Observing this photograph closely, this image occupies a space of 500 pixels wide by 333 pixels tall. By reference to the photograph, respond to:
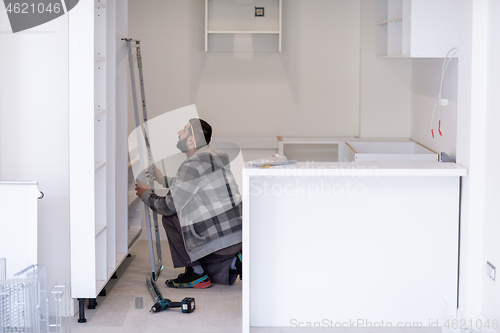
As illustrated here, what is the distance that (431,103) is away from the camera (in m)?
4.30

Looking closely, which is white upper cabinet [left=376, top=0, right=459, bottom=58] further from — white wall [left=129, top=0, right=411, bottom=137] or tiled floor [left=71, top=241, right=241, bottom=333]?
tiled floor [left=71, top=241, right=241, bottom=333]

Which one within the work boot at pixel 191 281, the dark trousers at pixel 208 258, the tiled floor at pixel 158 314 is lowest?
the tiled floor at pixel 158 314

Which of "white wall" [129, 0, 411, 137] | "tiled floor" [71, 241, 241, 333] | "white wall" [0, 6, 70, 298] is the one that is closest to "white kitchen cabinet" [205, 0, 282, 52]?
"white wall" [129, 0, 411, 137]

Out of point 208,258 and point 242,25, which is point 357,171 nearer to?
point 208,258

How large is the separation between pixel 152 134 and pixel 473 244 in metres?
3.20

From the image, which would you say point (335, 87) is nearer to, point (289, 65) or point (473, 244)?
point (289, 65)

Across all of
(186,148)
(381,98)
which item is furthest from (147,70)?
(381,98)

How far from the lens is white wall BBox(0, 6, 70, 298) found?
2.87m

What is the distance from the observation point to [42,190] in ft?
9.67

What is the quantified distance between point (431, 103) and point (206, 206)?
6.65 feet

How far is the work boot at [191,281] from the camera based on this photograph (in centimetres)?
358

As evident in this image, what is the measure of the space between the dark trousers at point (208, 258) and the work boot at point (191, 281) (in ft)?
0.21

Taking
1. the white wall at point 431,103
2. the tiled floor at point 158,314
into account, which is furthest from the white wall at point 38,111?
the white wall at point 431,103

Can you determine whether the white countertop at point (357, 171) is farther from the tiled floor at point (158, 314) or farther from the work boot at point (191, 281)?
the work boot at point (191, 281)
